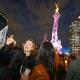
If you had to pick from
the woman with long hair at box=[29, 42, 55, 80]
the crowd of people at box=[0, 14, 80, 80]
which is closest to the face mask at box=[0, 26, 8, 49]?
the crowd of people at box=[0, 14, 80, 80]

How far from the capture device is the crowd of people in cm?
236

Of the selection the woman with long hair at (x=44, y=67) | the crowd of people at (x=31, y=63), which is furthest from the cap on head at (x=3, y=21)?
the woman with long hair at (x=44, y=67)

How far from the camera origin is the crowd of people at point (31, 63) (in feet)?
7.74

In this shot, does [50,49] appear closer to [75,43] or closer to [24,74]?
[24,74]

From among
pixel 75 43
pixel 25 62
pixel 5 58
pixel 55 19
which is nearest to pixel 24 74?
pixel 25 62

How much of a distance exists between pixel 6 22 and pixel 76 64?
3230 mm

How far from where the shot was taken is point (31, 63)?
4.85m

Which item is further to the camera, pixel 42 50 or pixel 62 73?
pixel 62 73

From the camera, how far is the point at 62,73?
5.58 m

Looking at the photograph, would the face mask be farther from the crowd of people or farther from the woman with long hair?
the woman with long hair

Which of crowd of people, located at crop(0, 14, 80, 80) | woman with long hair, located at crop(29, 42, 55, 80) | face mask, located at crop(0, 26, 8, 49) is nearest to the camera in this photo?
face mask, located at crop(0, 26, 8, 49)

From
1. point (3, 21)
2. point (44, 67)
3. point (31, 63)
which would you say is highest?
point (3, 21)

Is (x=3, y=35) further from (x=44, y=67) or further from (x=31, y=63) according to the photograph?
(x=31, y=63)

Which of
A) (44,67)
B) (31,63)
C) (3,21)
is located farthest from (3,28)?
(31,63)
